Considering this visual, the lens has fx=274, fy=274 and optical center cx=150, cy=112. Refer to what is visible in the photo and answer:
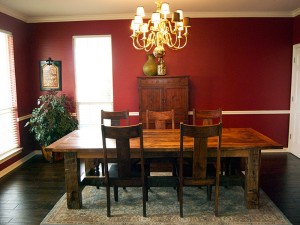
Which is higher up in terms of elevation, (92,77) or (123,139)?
(92,77)

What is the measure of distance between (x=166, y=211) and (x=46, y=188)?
1.66 m

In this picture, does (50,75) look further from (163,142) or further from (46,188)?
(163,142)

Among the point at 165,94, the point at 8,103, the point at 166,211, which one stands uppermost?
the point at 165,94

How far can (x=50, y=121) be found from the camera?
15.1 feet

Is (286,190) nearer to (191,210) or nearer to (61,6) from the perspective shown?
(191,210)

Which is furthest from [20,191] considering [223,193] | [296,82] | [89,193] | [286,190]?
[296,82]

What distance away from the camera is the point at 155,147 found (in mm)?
2732

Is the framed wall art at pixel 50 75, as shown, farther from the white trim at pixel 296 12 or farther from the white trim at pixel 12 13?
the white trim at pixel 296 12

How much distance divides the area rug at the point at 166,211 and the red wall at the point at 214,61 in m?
2.07

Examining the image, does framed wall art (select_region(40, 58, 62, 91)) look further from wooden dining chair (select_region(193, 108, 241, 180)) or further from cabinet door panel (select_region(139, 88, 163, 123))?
wooden dining chair (select_region(193, 108, 241, 180))

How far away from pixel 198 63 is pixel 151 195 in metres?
2.70

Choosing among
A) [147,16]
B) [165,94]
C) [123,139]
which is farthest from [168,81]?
[123,139]

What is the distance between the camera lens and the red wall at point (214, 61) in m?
4.92

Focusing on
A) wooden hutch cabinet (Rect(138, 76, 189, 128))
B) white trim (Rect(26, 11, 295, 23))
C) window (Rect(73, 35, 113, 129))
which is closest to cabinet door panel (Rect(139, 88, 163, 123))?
wooden hutch cabinet (Rect(138, 76, 189, 128))
